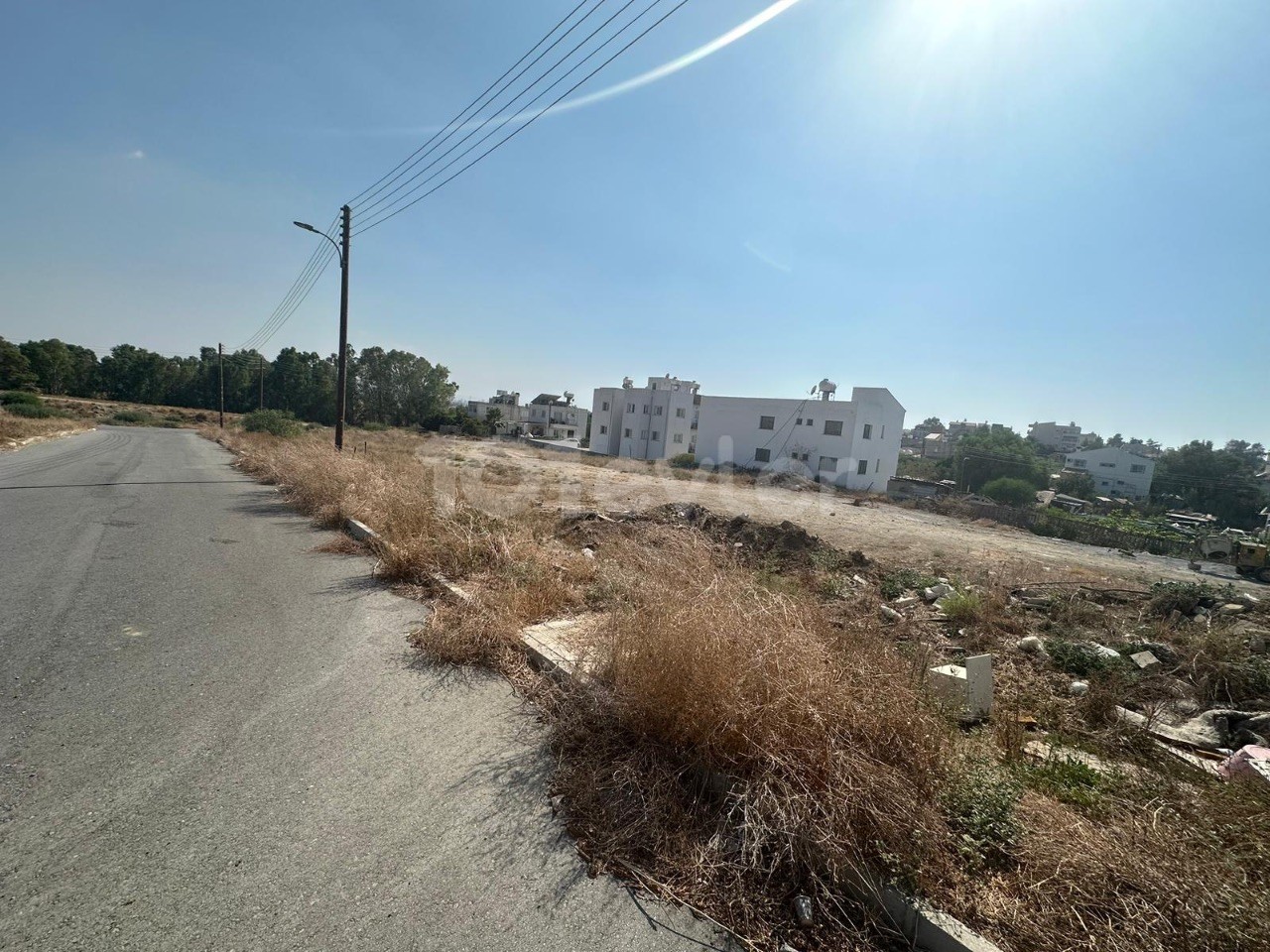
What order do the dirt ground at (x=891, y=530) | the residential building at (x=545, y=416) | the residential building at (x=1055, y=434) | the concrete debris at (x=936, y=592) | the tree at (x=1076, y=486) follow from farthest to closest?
the residential building at (x=1055, y=434), the residential building at (x=545, y=416), the tree at (x=1076, y=486), the dirt ground at (x=891, y=530), the concrete debris at (x=936, y=592)

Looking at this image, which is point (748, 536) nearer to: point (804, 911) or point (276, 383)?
point (804, 911)

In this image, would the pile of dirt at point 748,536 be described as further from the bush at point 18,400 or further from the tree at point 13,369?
the tree at point 13,369

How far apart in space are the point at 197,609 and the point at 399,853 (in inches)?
164

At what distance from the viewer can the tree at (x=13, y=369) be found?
194 feet

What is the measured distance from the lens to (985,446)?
5984cm

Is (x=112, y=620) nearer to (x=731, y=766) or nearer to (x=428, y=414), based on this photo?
(x=731, y=766)

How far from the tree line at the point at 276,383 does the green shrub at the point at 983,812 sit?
73.8 m

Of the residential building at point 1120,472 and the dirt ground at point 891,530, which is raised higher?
the residential building at point 1120,472

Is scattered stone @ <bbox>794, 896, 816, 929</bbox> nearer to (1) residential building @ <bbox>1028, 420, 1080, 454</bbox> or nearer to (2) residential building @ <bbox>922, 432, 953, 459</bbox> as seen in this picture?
(2) residential building @ <bbox>922, 432, 953, 459</bbox>

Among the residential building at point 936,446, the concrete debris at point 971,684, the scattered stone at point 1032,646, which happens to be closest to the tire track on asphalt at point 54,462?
the concrete debris at point 971,684

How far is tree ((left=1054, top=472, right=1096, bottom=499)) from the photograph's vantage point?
53838mm

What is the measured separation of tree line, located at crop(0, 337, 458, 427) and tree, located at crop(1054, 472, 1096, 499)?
228ft

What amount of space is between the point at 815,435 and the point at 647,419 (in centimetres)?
1865

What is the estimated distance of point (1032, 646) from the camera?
6.52m
